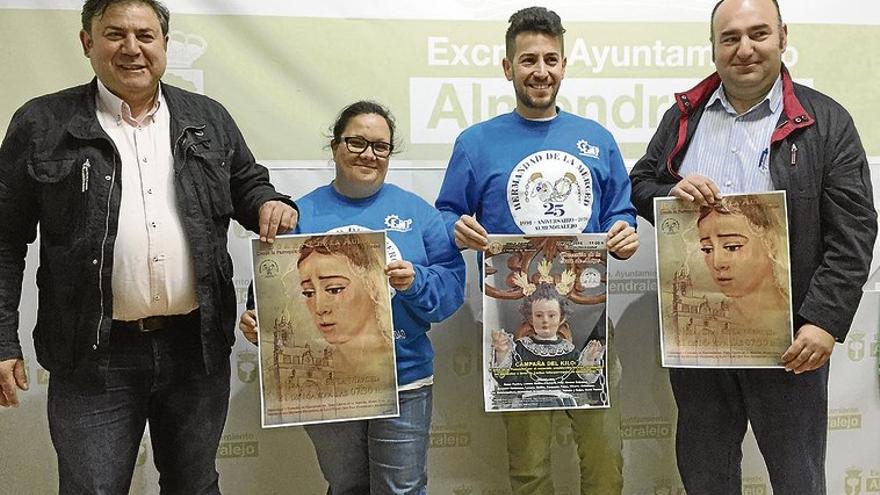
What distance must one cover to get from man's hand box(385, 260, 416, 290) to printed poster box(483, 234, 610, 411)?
24 cm

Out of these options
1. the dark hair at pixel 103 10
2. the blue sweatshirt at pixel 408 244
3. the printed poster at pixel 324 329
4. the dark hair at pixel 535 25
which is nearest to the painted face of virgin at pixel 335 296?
the printed poster at pixel 324 329

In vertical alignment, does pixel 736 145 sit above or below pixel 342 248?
above

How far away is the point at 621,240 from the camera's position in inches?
76.4

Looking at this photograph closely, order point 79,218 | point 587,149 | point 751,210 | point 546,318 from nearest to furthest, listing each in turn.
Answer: point 79,218 < point 751,210 < point 546,318 < point 587,149

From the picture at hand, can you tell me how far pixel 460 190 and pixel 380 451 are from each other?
73 cm

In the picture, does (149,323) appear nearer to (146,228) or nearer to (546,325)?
(146,228)

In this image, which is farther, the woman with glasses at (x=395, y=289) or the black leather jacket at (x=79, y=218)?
the woman with glasses at (x=395, y=289)

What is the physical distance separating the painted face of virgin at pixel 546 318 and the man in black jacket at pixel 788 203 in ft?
1.27

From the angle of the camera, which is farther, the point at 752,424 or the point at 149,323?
the point at 752,424

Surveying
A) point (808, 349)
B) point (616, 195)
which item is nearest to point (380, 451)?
point (616, 195)

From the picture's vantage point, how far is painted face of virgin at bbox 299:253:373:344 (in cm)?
184

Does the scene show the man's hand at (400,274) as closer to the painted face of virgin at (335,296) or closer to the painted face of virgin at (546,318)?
the painted face of virgin at (335,296)

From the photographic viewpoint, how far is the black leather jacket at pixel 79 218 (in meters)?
1.62

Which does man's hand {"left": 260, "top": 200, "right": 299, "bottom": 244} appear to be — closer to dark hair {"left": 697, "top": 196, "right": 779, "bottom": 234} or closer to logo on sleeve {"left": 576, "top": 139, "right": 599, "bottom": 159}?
logo on sleeve {"left": 576, "top": 139, "right": 599, "bottom": 159}
